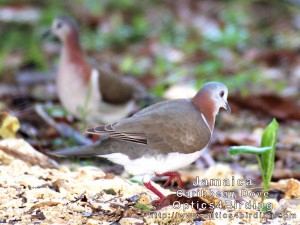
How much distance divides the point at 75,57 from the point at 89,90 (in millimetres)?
345

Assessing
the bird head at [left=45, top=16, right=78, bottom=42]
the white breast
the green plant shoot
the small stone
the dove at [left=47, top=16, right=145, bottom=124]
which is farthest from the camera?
the bird head at [left=45, top=16, right=78, bottom=42]

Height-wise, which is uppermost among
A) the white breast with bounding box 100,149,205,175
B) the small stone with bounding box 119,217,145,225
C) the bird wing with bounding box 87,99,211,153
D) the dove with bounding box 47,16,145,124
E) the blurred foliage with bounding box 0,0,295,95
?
the blurred foliage with bounding box 0,0,295,95

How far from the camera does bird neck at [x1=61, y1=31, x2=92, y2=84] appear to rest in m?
5.97

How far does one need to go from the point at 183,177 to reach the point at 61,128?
1.35 m

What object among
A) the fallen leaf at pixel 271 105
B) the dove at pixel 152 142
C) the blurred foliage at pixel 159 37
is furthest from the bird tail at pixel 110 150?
the blurred foliage at pixel 159 37

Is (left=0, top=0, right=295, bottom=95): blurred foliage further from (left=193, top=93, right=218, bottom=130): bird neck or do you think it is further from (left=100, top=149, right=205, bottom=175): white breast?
(left=100, top=149, right=205, bottom=175): white breast

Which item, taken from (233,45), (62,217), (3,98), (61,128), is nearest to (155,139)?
(62,217)

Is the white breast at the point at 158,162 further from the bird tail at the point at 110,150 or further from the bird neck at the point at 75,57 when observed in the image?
the bird neck at the point at 75,57

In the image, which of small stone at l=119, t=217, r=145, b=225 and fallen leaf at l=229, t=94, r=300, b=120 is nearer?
small stone at l=119, t=217, r=145, b=225

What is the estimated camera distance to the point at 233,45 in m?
9.62

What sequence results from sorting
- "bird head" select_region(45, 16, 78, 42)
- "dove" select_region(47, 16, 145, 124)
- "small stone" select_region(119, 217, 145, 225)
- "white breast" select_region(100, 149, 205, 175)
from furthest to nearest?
"bird head" select_region(45, 16, 78, 42) → "dove" select_region(47, 16, 145, 124) → "white breast" select_region(100, 149, 205, 175) → "small stone" select_region(119, 217, 145, 225)

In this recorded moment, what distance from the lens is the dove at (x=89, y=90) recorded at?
5.90m

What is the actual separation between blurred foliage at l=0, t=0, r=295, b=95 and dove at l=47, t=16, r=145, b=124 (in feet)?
3.13

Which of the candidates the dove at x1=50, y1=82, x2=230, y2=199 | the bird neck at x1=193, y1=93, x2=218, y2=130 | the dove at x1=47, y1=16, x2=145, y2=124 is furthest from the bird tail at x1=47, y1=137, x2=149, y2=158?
the dove at x1=47, y1=16, x2=145, y2=124
